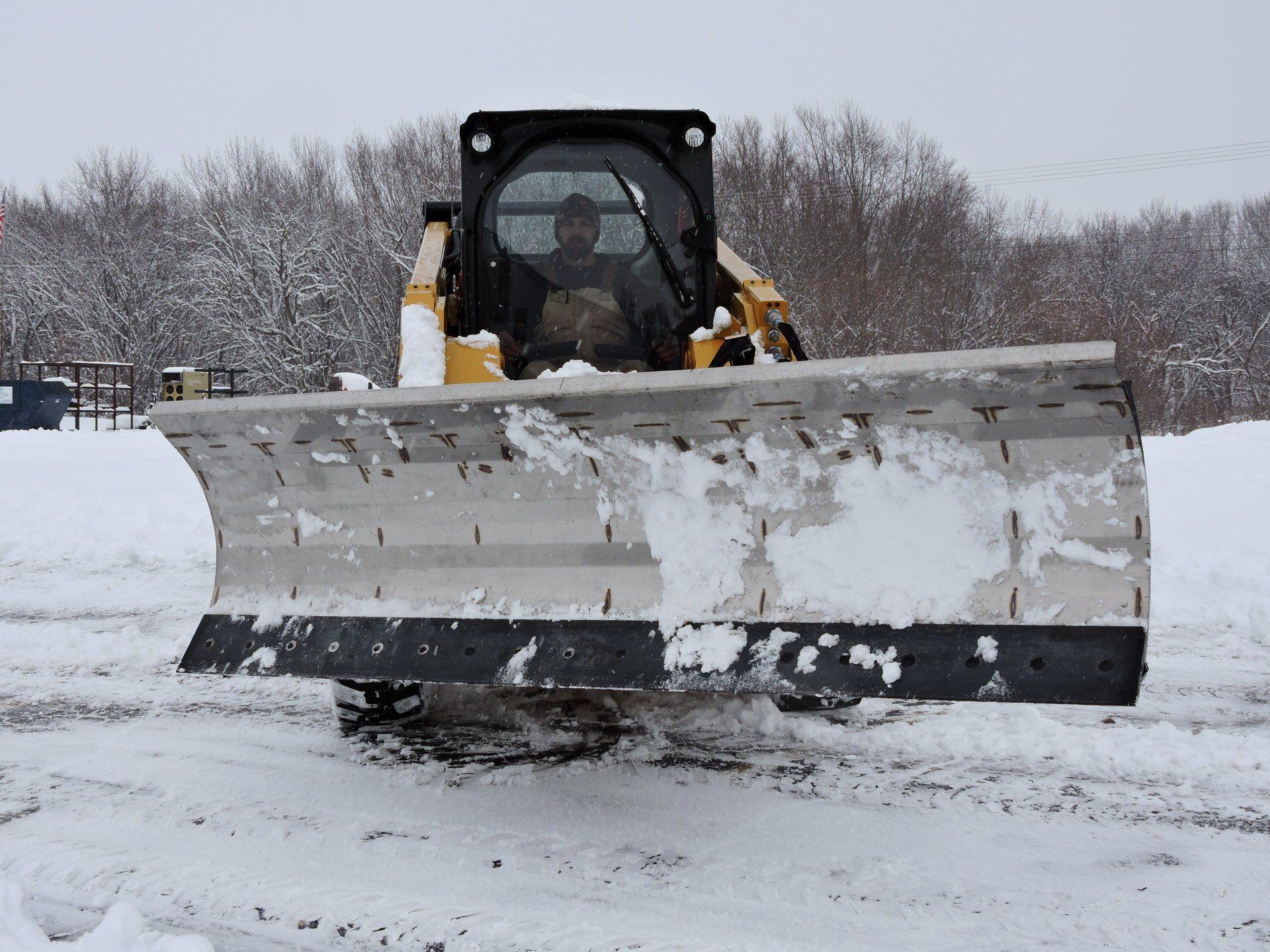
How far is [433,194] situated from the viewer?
28828 mm

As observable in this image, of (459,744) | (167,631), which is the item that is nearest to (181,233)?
(167,631)

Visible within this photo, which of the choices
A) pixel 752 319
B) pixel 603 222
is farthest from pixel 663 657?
pixel 603 222

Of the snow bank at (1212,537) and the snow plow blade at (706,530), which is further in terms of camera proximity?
the snow bank at (1212,537)

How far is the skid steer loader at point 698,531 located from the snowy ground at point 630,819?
1.34ft

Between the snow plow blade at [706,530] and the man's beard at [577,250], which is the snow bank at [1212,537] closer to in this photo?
the snow plow blade at [706,530]

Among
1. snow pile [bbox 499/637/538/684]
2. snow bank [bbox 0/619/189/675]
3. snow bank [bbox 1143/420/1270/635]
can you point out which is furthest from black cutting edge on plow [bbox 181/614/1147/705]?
snow bank [bbox 1143/420/1270/635]

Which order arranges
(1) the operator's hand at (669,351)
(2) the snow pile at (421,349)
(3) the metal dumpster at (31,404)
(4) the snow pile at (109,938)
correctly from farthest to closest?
(3) the metal dumpster at (31,404) → (1) the operator's hand at (669,351) → (2) the snow pile at (421,349) → (4) the snow pile at (109,938)

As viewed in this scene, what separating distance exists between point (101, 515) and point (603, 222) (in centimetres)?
580

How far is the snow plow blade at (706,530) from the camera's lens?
2398 mm

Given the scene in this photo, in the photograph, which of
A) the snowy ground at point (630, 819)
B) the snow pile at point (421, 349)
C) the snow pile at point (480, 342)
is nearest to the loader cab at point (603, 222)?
the snow pile at point (480, 342)

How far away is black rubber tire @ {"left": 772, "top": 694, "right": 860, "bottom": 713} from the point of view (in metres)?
3.63

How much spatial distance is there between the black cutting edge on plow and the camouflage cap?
229 cm

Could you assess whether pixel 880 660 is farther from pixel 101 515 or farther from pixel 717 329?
pixel 101 515

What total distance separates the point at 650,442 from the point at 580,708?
1427 mm
